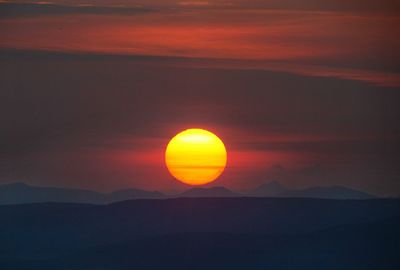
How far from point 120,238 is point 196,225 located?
0.86 metres

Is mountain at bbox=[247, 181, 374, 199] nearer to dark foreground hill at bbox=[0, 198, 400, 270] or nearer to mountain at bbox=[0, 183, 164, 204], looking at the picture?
dark foreground hill at bbox=[0, 198, 400, 270]

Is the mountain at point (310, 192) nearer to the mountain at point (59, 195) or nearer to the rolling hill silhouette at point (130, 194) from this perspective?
the rolling hill silhouette at point (130, 194)

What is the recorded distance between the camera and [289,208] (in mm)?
12461

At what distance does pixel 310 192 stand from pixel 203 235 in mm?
1265

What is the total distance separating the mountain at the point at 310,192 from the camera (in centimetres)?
1196

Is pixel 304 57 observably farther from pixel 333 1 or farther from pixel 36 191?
pixel 36 191

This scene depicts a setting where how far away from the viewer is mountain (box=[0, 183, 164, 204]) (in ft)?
38.1

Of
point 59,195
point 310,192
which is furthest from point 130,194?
point 310,192

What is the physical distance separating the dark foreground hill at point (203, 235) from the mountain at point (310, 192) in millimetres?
93

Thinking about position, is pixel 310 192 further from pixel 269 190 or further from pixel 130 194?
pixel 130 194

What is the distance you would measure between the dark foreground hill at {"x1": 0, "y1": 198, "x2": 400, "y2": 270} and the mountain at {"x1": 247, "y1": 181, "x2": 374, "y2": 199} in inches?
3.6

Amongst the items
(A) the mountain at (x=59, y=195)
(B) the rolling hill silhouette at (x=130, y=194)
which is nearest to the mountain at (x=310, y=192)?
(B) the rolling hill silhouette at (x=130, y=194)

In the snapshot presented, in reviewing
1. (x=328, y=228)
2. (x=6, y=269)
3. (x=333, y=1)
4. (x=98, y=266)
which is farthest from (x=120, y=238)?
(x=333, y=1)

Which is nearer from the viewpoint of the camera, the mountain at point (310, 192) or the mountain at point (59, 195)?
the mountain at point (59, 195)
